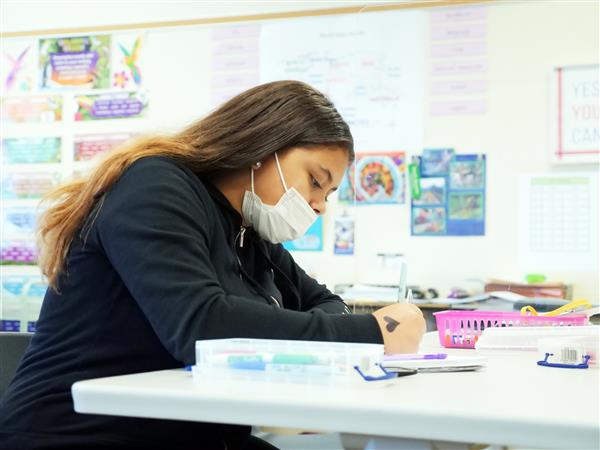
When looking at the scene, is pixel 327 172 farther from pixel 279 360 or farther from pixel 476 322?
pixel 279 360

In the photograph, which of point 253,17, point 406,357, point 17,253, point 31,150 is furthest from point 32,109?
point 406,357

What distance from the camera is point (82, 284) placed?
1.06 m

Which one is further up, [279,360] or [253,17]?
[253,17]

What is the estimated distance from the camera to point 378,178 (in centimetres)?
310

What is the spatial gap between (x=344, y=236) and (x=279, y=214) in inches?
70.3

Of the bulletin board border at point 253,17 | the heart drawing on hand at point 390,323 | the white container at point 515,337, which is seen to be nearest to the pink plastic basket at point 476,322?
the white container at point 515,337

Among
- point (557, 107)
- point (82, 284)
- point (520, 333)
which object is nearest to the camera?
point (82, 284)

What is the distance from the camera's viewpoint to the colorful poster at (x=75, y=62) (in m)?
3.45

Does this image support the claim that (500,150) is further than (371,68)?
No

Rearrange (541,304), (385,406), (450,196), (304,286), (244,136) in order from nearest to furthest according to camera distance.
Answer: (385,406)
(244,136)
(304,286)
(541,304)
(450,196)

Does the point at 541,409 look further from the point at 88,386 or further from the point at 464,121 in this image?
the point at 464,121

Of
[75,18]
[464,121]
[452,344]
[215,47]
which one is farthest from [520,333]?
[75,18]

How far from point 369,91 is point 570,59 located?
31.7 inches

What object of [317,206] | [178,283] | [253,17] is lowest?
[178,283]
